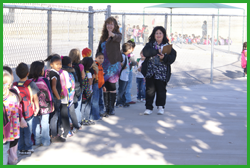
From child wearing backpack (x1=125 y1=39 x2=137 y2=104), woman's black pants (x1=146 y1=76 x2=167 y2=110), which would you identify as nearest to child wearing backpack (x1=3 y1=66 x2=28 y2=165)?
woman's black pants (x1=146 y1=76 x2=167 y2=110)

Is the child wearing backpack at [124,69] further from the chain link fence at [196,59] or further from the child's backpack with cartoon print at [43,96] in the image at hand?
the child's backpack with cartoon print at [43,96]

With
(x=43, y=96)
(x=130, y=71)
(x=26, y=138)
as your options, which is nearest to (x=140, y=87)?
(x=130, y=71)

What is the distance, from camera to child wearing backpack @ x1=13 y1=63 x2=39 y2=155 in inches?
172

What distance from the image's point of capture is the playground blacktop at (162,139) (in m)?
4.46

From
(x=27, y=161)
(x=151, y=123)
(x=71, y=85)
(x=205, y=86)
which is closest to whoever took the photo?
(x=27, y=161)

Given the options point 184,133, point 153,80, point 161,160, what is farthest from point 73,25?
point 161,160

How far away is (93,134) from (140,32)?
1454 cm

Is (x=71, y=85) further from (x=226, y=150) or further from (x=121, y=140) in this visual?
(x=226, y=150)

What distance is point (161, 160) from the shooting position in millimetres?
4441

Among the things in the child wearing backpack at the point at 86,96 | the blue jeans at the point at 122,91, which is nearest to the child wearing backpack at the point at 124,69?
the blue jeans at the point at 122,91

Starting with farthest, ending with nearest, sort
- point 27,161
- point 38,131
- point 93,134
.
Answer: point 93,134
point 38,131
point 27,161

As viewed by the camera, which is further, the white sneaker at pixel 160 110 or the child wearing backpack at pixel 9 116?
the white sneaker at pixel 160 110

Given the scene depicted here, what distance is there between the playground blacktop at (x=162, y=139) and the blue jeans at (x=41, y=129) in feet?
0.35

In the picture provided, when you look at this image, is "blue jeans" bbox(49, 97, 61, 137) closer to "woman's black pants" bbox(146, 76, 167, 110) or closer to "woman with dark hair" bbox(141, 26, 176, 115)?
"woman with dark hair" bbox(141, 26, 176, 115)
